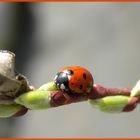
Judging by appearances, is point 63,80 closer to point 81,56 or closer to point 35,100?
point 35,100

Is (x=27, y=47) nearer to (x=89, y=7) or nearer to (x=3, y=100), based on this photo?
(x=89, y=7)

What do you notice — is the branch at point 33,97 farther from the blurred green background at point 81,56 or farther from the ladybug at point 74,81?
the blurred green background at point 81,56

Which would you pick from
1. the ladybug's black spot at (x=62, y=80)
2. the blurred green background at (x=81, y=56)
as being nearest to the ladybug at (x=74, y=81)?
the ladybug's black spot at (x=62, y=80)

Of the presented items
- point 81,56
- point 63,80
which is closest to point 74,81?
point 63,80

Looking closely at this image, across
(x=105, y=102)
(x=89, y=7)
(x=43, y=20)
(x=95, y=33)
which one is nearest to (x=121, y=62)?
(x=95, y=33)

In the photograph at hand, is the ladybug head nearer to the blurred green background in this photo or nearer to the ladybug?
the ladybug

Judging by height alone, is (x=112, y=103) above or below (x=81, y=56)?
above

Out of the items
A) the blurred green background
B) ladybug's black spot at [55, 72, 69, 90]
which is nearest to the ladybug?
ladybug's black spot at [55, 72, 69, 90]
